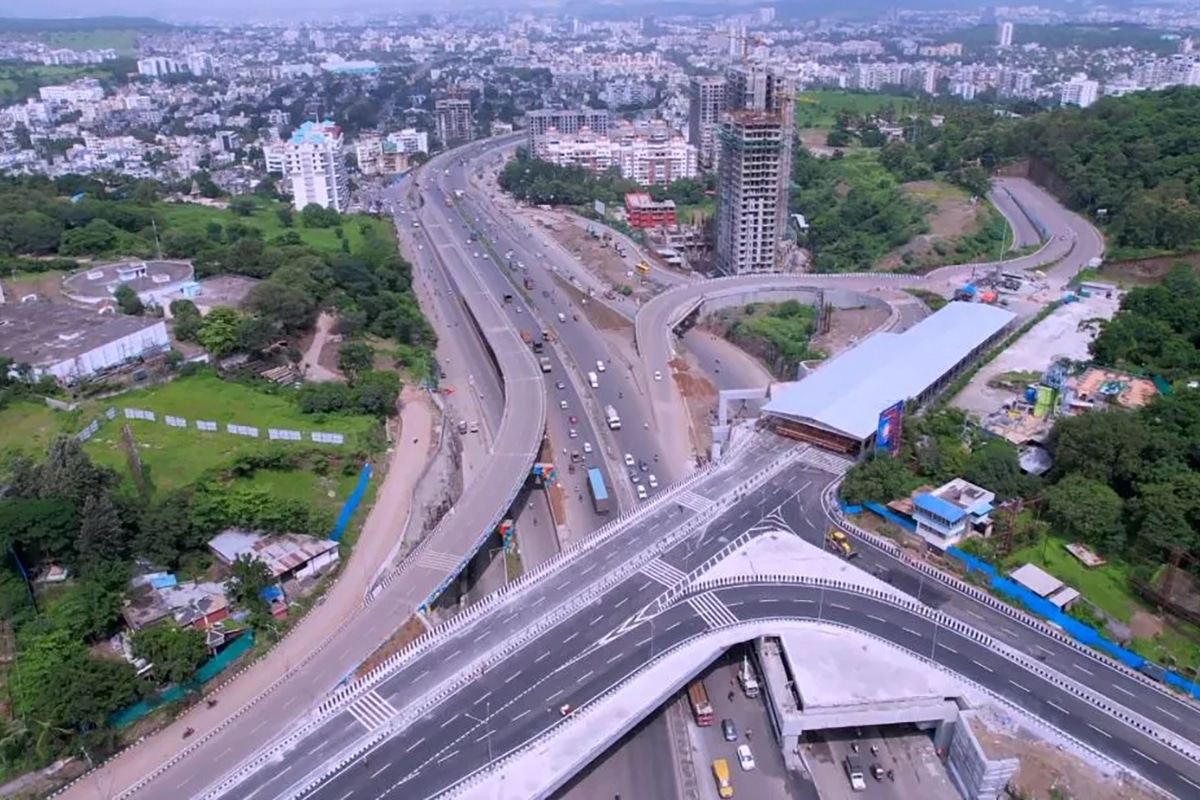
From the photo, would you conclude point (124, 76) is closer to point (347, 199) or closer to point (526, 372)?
point (347, 199)

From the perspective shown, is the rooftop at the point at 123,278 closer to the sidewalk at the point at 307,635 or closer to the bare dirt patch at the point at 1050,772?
the sidewalk at the point at 307,635

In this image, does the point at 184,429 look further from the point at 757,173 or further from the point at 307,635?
the point at 757,173

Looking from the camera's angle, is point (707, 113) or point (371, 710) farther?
point (707, 113)

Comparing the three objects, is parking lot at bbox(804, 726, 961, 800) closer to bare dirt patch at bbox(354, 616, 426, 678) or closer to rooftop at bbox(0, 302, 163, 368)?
bare dirt patch at bbox(354, 616, 426, 678)

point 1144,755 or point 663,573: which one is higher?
point 663,573

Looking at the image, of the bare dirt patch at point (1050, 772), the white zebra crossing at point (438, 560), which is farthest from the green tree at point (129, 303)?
the bare dirt patch at point (1050, 772)

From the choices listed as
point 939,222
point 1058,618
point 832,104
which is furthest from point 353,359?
point 832,104

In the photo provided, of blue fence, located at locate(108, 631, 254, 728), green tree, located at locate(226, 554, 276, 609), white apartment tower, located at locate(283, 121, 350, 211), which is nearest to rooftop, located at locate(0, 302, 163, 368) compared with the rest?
green tree, located at locate(226, 554, 276, 609)
